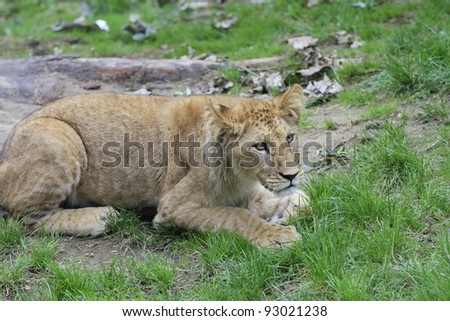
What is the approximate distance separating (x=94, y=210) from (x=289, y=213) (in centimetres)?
169

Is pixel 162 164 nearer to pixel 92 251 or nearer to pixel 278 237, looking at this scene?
pixel 92 251

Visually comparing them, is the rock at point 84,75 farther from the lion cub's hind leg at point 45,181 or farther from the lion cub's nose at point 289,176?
the lion cub's nose at point 289,176

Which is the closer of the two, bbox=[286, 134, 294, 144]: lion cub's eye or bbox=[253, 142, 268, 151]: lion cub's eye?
bbox=[253, 142, 268, 151]: lion cub's eye

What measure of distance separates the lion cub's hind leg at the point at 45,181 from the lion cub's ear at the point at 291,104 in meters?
1.71

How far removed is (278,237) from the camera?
5316 mm

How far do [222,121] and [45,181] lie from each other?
Result: 1.63m

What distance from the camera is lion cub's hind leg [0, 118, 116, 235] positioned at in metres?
6.00

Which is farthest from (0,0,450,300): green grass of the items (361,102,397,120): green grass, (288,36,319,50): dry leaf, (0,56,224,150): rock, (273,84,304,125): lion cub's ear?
(0,56,224,150): rock

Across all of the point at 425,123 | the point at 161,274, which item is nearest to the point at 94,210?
the point at 161,274

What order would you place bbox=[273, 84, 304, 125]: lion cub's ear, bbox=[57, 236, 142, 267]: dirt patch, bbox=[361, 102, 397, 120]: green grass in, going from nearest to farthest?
bbox=[57, 236, 142, 267]: dirt patch → bbox=[273, 84, 304, 125]: lion cub's ear → bbox=[361, 102, 397, 120]: green grass

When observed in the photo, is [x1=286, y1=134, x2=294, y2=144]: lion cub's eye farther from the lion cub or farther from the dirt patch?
the dirt patch

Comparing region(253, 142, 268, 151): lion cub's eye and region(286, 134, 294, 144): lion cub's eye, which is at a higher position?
region(253, 142, 268, 151): lion cub's eye

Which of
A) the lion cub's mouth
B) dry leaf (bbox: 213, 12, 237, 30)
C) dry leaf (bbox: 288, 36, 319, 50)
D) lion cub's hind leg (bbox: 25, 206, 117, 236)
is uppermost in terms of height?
the lion cub's mouth

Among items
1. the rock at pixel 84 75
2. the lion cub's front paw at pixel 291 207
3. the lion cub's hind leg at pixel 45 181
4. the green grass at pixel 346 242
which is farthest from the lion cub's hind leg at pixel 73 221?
the rock at pixel 84 75
